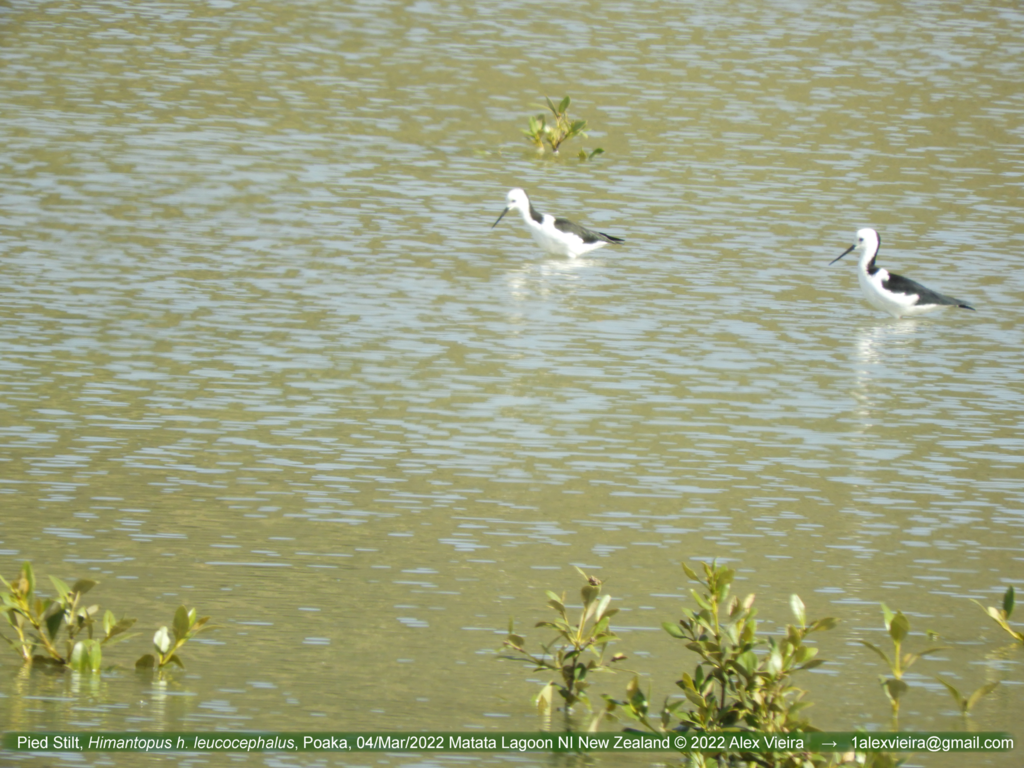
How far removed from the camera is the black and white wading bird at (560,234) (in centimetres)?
1427

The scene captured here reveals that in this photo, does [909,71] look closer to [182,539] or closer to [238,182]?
[238,182]

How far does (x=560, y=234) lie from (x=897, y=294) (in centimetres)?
285

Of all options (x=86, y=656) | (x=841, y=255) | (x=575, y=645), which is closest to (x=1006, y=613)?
(x=575, y=645)

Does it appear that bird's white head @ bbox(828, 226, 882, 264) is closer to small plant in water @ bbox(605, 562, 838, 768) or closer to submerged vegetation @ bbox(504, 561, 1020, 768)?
submerged vegetation @ bbox(504, 561, 1020, 768)

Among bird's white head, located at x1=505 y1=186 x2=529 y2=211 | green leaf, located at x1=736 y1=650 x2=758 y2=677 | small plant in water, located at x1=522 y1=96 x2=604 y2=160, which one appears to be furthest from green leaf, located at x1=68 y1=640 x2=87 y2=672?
small plant in water, located at x1=522 y1=96 x2=604 y2=160

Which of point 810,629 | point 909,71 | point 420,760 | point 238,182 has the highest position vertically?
point 909,71

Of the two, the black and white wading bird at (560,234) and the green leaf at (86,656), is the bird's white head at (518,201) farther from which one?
the green leaf at (86,656)

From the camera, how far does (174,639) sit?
20.7ft

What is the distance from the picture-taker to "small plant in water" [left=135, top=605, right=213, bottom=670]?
621 cm

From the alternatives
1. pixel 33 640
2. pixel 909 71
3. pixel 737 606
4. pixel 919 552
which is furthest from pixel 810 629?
pixel 909 71

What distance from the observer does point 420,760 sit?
5848 mm

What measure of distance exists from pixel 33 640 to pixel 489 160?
461 inches

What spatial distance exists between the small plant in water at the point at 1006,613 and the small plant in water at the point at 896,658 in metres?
0.40

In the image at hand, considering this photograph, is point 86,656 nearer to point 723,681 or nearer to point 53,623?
point 53,623
